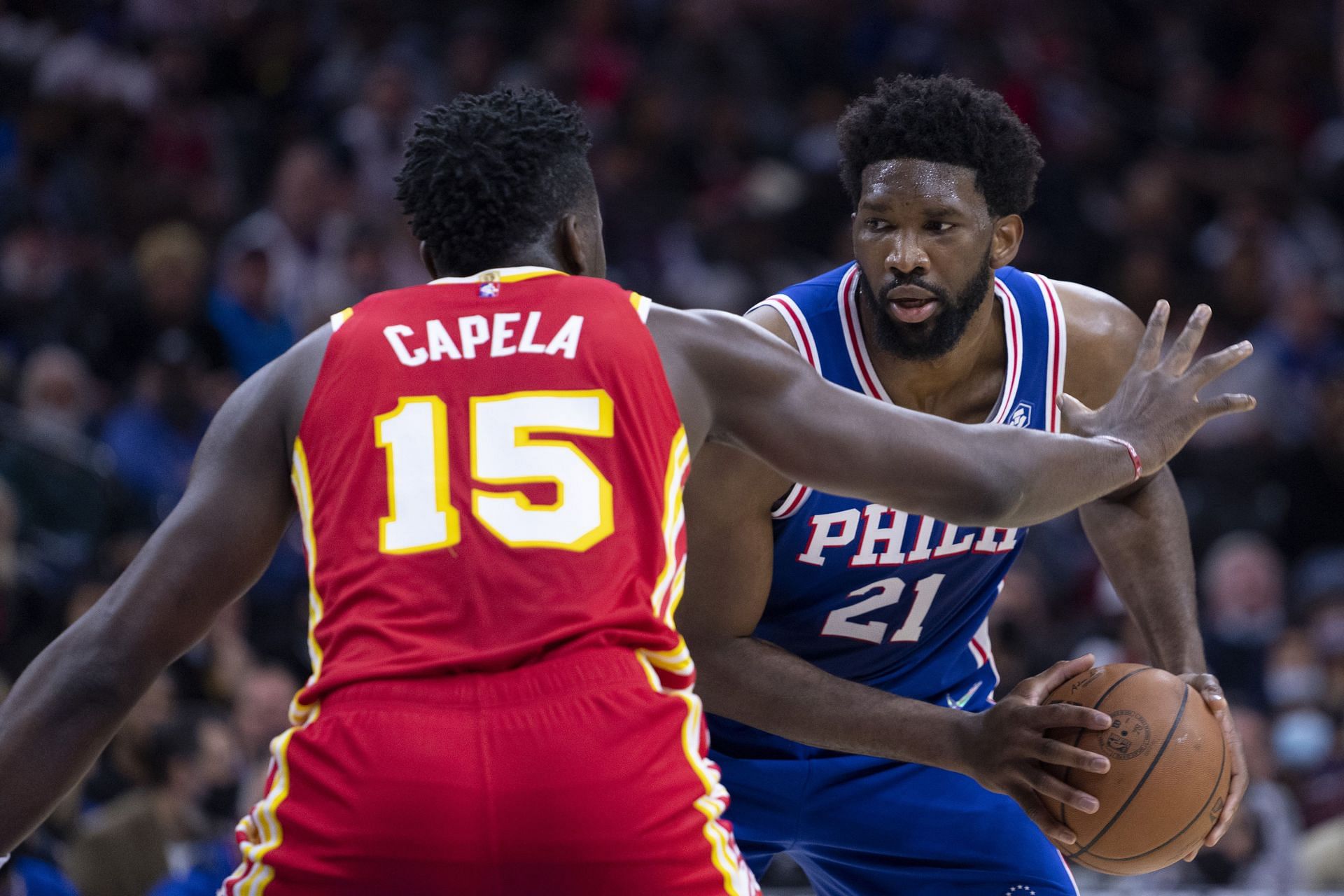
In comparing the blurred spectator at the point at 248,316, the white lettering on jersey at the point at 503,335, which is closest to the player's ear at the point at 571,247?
the white lettering on jersey at the point at 503,335

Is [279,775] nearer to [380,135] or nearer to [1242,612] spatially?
[1242,612]

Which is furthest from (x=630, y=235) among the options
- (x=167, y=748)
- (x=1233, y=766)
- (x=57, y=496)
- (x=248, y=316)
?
(x=1233, y=766)

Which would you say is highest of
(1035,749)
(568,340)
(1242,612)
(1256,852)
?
(568,340)

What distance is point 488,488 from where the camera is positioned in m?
2.66

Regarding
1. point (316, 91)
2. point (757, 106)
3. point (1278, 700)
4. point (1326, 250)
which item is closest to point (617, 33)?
point (757, 106)

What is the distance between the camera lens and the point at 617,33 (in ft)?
40.2

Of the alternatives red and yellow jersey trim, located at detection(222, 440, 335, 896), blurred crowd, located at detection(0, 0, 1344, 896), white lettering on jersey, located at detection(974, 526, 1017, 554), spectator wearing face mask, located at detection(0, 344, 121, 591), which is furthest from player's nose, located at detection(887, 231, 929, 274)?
spectator wearing face mask, located at detection(0, 344, 121, 591)

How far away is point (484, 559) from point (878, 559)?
66.1 inches

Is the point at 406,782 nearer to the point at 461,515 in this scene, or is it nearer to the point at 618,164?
the point at 461,515

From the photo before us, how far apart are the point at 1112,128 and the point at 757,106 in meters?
2.54

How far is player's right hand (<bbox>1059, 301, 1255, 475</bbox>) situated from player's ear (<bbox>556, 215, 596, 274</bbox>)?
3.56 ft

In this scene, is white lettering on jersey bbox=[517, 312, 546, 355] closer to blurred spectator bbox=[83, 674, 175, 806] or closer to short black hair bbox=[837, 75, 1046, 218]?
short black hair bbox=[837, 75, 1046, 218]

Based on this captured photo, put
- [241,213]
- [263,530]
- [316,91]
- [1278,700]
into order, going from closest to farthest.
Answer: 1. [263,530]
2. [1278,700]
3. [241,213]
4. [316,91]

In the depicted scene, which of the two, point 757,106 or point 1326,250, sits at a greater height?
point 757,106
